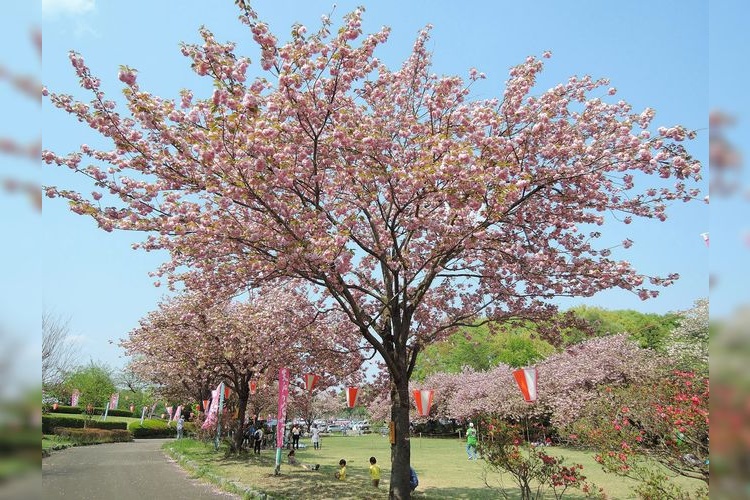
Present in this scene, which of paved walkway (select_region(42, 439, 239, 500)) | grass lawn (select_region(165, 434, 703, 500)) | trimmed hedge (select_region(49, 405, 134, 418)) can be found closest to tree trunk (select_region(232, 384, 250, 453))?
grass lawn (select_region(165, 434, 703, 500))

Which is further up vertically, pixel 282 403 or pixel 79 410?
pixel 282 403

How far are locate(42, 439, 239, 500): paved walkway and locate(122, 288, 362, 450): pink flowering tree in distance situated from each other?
11.0 ft

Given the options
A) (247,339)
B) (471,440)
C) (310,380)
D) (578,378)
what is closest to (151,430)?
(247,339)

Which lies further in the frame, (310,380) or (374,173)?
(310,380)

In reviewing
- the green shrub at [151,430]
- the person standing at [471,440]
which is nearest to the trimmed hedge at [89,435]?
the green shrub at [151,430]

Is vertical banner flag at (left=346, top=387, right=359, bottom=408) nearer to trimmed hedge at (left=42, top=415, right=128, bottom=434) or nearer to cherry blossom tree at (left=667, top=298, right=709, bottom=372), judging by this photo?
cherry blossom tree at (left=667, top=298, right=709, bottom=372)

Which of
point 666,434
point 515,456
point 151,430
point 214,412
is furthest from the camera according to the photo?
point 151,430

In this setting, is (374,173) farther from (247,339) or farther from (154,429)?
(154,429)

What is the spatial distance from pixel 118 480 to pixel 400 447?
7906 millimetres

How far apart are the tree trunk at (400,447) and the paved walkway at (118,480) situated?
3723 mm

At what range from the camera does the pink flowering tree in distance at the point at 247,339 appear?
1218 cm

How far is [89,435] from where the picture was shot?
24859 mm
